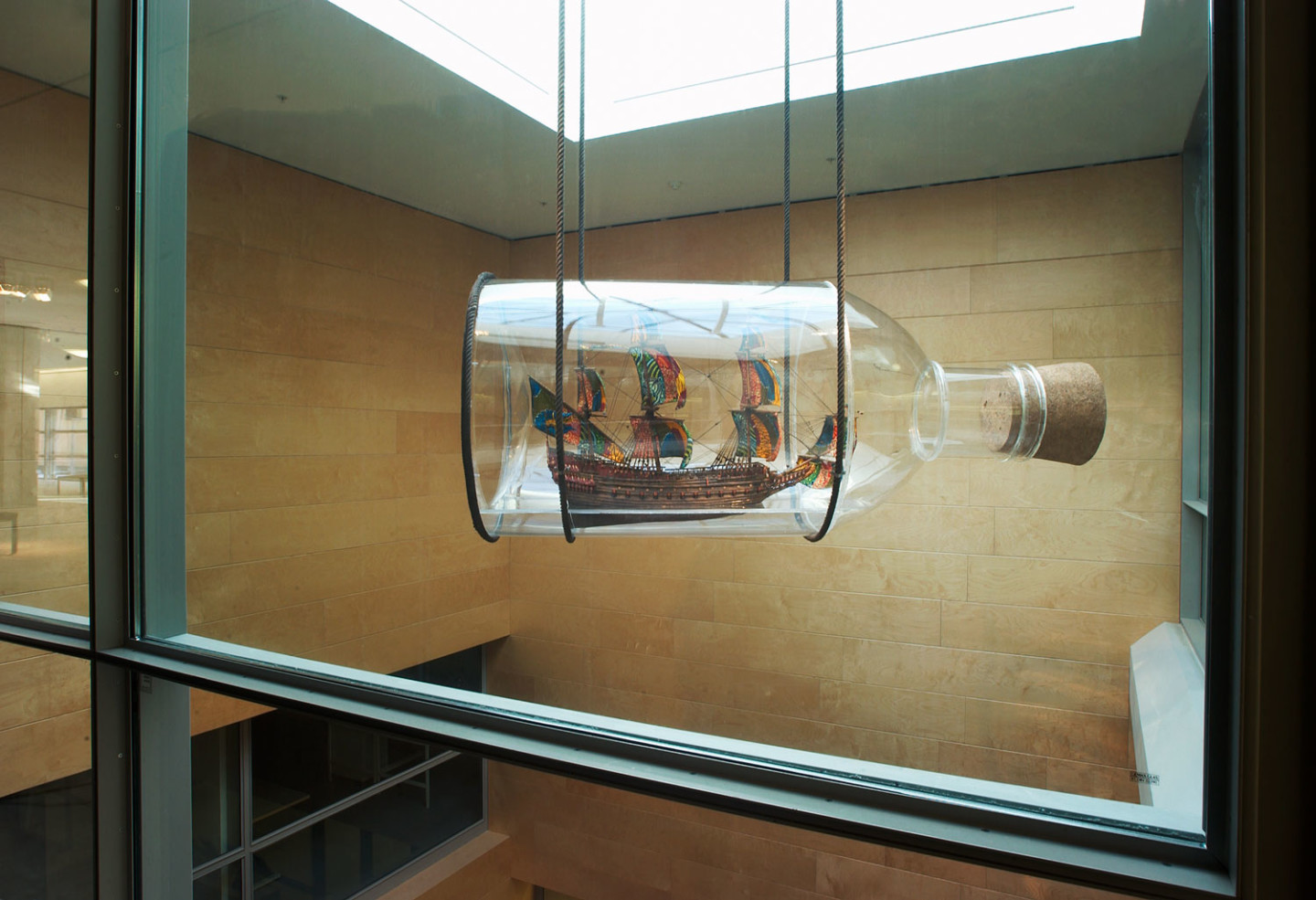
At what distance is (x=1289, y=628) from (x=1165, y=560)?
0.29 m

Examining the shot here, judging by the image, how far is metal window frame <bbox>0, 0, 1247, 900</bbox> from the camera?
0.44m

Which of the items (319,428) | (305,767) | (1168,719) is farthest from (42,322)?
(1168,719)

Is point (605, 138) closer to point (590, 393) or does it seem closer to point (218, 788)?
point (590, 393)

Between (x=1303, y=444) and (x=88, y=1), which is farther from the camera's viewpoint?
(x=88, y=1)

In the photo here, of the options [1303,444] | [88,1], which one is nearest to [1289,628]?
[1303,444]

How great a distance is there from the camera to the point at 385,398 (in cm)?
132

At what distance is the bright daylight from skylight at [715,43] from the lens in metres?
0.79

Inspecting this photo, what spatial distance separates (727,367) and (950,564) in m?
0.47

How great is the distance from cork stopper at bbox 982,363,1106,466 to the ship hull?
0.16 metres

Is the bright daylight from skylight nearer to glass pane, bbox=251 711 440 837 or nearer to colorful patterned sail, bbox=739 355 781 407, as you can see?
colorful patterned sail, bbox=739 355 781 407

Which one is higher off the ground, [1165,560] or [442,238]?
[442,238]

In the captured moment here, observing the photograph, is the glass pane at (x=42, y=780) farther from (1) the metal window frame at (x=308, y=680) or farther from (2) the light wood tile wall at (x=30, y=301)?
(1) the metal window frame at (x=308, y=680)

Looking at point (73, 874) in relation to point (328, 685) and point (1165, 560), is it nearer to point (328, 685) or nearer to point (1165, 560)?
point (328, 685)

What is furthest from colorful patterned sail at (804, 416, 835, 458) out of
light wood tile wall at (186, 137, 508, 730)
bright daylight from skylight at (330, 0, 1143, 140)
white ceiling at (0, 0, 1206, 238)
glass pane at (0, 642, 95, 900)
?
glass pane at (0, 642, 95, 900)
